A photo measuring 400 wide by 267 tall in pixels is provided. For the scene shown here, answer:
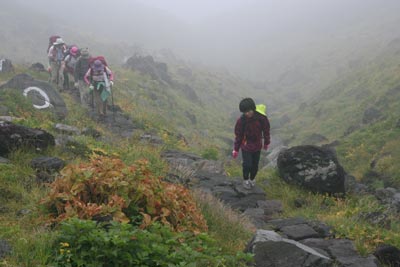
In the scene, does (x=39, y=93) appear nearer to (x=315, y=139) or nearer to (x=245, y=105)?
(x=245, y=105)

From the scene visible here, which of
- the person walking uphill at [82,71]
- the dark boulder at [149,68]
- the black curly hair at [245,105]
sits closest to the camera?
the black curly hair at [245,105]

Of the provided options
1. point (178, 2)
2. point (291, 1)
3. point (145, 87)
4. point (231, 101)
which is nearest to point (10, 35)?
point (231, 101)

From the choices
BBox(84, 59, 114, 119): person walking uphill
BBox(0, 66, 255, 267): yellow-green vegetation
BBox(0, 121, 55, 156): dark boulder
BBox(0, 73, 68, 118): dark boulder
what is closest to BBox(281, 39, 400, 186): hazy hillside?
BBox(84, 59, 114, 119): person walking uphill

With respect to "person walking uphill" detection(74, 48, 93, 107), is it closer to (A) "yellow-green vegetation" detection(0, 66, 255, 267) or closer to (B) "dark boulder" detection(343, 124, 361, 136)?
(A) "yellow-green vegetation" detection(0, 66, 255, 267)

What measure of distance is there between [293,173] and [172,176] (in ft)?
11.6

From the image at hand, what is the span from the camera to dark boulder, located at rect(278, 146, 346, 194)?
36.6 ft

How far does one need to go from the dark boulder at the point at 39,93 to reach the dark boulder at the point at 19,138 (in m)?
5.88

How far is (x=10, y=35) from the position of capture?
53312 mm

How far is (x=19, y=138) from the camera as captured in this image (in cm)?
844

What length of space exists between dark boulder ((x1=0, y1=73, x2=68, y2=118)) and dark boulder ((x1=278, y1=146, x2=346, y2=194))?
7.48 meters

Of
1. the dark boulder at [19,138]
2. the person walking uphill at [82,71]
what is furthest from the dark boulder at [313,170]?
the person walking uphill at [82,71]

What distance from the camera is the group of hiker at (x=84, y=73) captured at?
15.6 metres

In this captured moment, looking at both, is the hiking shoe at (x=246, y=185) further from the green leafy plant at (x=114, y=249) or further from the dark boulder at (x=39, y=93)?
the dark boulder at (x=39, y=93)

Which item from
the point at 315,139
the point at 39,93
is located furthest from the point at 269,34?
the point at 39,93
